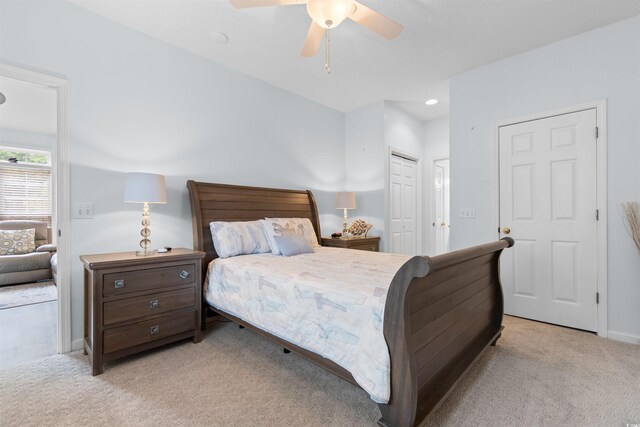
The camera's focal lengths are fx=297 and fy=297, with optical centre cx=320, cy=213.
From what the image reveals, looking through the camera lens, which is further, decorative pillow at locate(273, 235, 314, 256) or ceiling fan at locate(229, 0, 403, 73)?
decorative pillow at locate(273, 235, 314, 256)

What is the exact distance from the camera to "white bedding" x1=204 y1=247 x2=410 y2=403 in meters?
1.44

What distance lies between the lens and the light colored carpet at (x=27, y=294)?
11.8 feet

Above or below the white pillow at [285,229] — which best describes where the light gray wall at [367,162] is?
above

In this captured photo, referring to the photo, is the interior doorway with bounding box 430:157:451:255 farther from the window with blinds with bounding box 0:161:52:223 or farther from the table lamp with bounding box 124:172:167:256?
the window with blinds with bounding box 0:161:52:223

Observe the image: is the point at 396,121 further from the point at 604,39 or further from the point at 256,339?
the point at 256,339

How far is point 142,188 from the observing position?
2373 millimetres

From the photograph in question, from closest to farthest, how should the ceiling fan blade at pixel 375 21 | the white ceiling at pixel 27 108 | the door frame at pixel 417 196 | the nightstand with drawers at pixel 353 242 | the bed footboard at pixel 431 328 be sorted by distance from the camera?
1. the bed footboard at pixel 431 328
2. the ceiling fan blade at pixel 375 21
3. the white ceiling at pixel 27 108
4. the nightstand with drawers at pixel 353 242
5. the door frame at pixel 417 196

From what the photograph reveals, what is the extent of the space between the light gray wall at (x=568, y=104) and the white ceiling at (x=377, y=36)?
0.16 metres

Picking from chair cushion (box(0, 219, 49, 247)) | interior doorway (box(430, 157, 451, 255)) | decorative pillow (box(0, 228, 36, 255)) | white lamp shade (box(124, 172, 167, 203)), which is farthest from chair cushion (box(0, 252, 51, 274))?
interior doorway (box(430, 157, 451, 255))

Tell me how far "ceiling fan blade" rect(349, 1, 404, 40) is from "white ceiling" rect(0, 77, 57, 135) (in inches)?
145

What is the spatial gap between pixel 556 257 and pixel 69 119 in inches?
177

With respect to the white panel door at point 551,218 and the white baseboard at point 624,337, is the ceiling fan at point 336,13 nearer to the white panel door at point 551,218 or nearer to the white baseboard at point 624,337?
the white panel door at point 551,218

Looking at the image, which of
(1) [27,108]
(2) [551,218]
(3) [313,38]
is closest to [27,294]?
(1) [27,108]

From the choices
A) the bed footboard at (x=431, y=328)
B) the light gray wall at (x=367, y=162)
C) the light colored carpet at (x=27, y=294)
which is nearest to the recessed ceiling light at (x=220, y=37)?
the light gray wall at (x=367, y=162)
